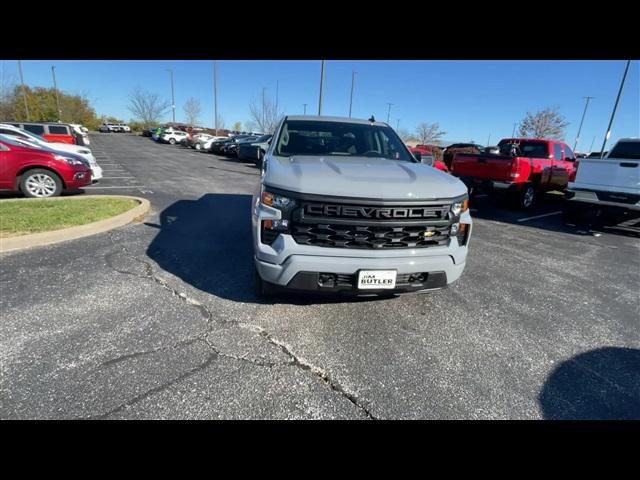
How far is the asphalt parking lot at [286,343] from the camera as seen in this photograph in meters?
1.98

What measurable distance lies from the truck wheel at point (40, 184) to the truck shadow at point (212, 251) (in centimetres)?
259

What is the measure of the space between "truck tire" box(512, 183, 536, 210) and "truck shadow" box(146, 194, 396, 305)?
7336 mm

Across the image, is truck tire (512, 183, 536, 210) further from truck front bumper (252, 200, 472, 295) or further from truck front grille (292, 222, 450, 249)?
truck front grille (292, 222, 450, 249)

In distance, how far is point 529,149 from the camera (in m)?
9.68

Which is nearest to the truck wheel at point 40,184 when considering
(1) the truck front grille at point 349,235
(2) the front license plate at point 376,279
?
(1) the truck front grille at point 349,235

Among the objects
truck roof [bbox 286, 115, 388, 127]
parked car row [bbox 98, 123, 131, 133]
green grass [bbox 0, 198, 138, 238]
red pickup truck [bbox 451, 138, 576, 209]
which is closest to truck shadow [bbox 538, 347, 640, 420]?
truck roof [bbox 286, 115, 388, 127]

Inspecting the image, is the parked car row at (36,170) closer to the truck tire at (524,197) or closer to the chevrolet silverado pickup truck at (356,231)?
the chevrolet silverado pickup truck at (356,231)

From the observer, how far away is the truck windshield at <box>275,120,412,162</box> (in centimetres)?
370

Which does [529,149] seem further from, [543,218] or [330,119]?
[330,119]

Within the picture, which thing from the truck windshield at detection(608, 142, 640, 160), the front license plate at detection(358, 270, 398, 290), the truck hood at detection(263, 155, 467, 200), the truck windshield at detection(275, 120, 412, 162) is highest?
the truck windshield at detection(608, 142, 640, 160)

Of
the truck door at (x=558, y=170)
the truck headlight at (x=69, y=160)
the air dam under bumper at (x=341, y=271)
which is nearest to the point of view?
the air dam under bumper at (x=341, y=271)

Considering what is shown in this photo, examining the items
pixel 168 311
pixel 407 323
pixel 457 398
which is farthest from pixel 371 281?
pixel 168 311

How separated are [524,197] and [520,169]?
1044 mm
